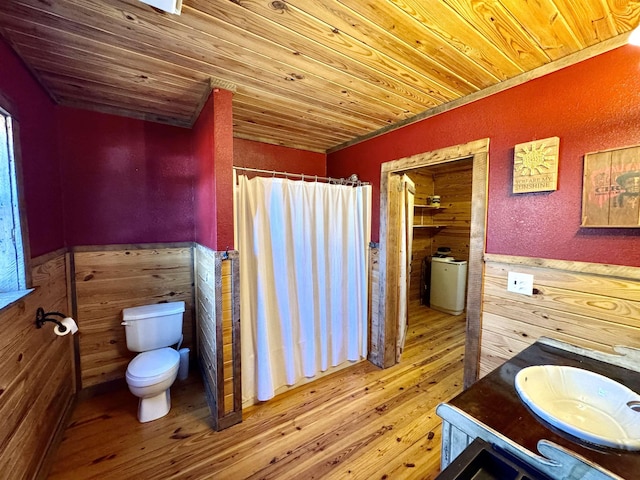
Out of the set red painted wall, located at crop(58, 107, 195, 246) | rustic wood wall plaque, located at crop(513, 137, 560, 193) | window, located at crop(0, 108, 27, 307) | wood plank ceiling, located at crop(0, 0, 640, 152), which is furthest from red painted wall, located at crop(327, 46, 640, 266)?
window, located at crop(0, 108, 27, 307)

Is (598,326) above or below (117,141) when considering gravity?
below

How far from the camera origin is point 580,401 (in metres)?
1.01

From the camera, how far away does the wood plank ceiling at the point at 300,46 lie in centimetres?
106

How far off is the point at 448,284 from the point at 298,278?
282 cm

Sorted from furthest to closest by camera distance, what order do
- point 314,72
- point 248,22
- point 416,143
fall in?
point 416,143, point 314,72, point 248,22

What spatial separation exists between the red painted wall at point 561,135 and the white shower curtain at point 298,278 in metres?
1.11

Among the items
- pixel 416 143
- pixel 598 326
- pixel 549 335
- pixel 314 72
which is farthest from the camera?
pixel 416 143

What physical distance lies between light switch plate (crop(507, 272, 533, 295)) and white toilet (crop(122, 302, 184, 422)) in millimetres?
2358

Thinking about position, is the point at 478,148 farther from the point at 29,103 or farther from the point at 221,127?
the point at 29,103

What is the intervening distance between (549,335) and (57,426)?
303cm

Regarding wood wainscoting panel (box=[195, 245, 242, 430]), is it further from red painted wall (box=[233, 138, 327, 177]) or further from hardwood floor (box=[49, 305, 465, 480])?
red painted wall (box=[233, 138, 327, 177])

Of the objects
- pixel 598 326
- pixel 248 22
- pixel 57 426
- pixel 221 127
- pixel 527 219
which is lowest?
pixel 57 426

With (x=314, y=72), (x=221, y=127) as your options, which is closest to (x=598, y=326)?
(x=314, y=72)

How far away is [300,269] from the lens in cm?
222
